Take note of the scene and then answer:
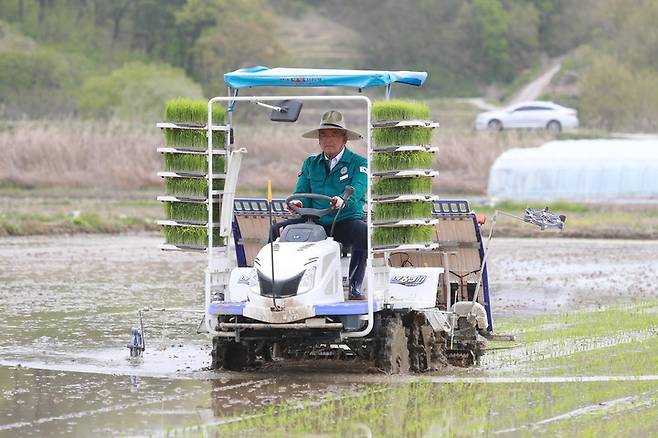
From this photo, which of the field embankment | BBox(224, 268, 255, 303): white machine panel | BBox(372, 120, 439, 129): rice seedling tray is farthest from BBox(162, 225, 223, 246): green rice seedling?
the field embankment

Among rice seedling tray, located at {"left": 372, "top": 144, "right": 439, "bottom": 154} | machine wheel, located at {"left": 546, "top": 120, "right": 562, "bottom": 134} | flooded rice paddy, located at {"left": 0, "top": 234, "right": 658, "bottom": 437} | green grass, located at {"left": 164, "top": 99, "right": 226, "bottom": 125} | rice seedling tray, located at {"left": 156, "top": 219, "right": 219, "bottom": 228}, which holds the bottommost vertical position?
flooded rice paddy, located at {"left": 0, "top": 234, "right": 658, "bottom": 437}

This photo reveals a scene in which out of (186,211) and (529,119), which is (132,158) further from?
(186,211)

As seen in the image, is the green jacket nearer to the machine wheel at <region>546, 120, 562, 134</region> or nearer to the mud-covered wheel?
the mud-covered wheel

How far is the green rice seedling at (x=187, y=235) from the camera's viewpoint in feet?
43.5

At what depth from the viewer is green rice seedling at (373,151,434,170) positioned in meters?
12.7

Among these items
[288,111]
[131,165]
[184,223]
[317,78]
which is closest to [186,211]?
[184,223]

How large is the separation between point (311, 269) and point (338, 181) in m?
1.15

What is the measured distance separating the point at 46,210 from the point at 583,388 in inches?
1192

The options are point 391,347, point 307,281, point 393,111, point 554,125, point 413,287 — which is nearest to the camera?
point 307,281

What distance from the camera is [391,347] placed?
13016 millimetres

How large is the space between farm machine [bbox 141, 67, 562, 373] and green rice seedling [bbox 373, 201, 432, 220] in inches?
0.8

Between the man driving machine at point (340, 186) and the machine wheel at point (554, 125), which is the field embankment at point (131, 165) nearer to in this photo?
the machine wheel at point (554, 125)

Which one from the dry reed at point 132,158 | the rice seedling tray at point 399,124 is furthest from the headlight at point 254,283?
the dry reed at point 132,158

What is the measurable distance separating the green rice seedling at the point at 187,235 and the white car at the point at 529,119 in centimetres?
5692
